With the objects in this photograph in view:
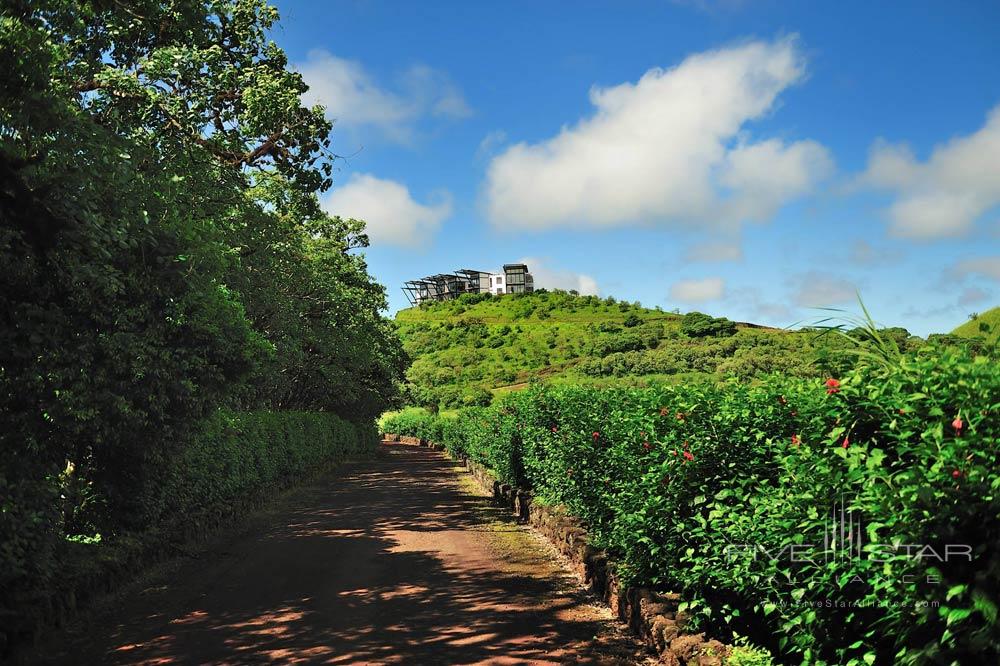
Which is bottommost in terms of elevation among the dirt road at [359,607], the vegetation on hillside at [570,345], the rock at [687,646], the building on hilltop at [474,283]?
the dirt road at [359,607]

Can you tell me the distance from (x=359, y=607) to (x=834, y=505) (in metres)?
5.95

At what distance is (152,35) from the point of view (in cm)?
1252

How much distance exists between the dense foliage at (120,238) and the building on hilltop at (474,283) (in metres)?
115

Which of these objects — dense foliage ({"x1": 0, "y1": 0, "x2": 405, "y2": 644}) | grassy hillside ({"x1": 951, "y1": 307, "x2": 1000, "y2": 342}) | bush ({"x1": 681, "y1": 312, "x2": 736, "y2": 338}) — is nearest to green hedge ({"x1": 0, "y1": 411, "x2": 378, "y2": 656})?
dense foliage ({"x1": 0, "y1": 0, "x2": 405, "y2": 644})

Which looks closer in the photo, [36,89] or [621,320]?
[36,89]

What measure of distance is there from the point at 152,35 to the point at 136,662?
11161mm

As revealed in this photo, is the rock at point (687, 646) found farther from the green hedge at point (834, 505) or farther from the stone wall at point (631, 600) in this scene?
the green hedge at point (834, 505)

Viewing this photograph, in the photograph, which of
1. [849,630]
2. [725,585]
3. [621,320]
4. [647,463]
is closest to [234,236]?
[647,463]

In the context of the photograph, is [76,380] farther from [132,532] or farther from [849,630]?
[849,630]

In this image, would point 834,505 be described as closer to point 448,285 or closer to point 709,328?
point 709,328

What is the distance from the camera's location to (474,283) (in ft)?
443

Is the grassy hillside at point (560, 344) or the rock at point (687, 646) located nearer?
the rock at point (687, 646)

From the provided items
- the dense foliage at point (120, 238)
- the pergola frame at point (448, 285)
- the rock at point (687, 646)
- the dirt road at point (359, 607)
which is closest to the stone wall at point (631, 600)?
the rock at point (687, 646)

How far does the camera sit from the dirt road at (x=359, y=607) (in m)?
6.30
